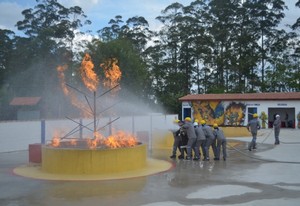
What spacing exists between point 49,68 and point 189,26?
76.3 ft

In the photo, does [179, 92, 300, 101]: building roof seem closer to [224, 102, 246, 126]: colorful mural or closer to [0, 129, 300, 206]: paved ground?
[224, 102, 246, 126]: colorful mural

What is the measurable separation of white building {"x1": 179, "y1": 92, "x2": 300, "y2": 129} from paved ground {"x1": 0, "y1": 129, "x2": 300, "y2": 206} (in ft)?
81.2

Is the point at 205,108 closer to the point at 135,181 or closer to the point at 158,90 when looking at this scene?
the point at 158,90

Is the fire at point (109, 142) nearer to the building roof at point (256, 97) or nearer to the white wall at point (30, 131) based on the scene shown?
the white wall at point (30, 131)

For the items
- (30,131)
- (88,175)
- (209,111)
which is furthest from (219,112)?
(88,175)

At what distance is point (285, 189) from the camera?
1012 centimetres

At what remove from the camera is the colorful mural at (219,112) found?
3991 centimetres

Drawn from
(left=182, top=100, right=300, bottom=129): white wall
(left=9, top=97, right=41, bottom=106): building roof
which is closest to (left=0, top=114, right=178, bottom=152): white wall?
(left=182, top=100, right=300, bottom=129): white wall

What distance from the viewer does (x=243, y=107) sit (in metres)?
39.8

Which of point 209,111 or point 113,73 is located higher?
point 113,73

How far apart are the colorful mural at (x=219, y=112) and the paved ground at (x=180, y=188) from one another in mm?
25642

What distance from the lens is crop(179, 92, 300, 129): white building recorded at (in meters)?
38.2

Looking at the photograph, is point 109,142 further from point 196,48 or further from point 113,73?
point 196,48

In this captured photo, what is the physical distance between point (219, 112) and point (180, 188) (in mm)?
31471
